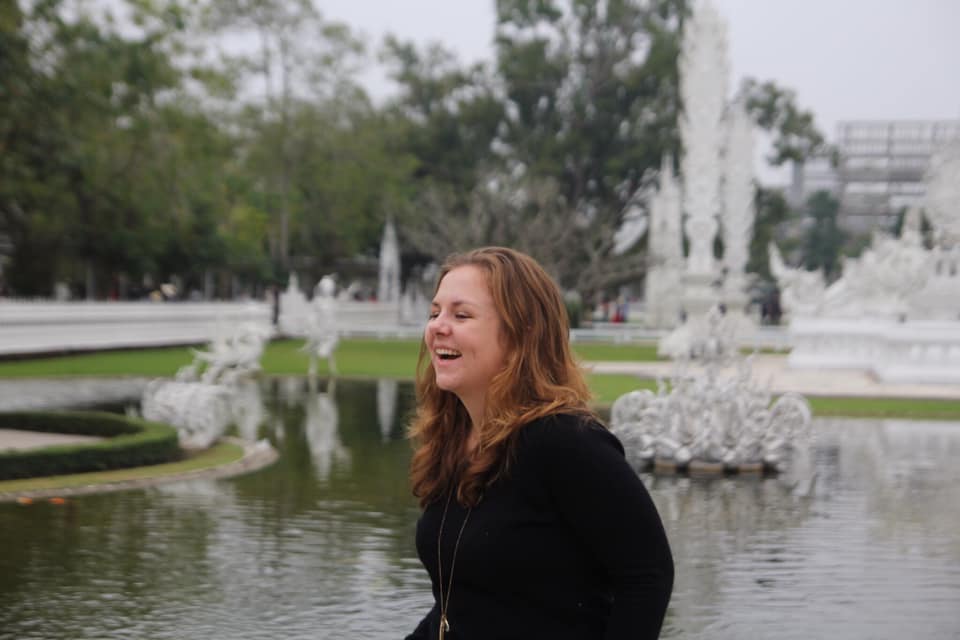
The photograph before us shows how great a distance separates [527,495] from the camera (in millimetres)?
2734

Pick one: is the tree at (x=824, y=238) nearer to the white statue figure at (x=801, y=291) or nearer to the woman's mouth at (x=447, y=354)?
the white statue figure at (x=801, y=291)

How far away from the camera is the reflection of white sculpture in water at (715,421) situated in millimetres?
12453

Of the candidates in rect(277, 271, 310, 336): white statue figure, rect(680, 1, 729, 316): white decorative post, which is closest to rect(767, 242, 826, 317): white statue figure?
rect(680, 1, 729, 316): white decorative post

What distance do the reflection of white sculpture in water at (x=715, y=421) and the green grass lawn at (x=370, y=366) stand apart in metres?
5.85

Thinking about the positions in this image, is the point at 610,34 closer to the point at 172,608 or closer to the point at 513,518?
the point at 172,608

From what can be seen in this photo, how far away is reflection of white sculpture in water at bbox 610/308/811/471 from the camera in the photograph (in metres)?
12.5

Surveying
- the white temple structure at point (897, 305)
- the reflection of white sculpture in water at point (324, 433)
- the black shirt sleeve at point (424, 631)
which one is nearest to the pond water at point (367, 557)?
the reflection of white sculpture in water at point (324, 433)

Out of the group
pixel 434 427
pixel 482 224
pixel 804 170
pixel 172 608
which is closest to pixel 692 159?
pixel 482 224

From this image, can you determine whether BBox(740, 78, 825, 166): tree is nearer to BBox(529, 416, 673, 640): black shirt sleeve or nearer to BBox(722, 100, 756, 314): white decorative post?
BBox(722, 100, 756, 314): white decorative post

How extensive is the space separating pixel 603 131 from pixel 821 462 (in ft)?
146

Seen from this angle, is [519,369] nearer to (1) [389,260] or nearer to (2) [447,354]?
(2) [447,354]

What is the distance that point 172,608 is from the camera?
716 cm

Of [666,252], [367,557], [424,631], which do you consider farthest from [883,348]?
[666,252]

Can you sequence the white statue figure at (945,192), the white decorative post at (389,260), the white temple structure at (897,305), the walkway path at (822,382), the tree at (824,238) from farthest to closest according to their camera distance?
the tree at (824,238)
the white decorative post at (389,260)
the white statue figure at (945,192)
the white temple structure at (897,305)
the walkway path at (822,382)
